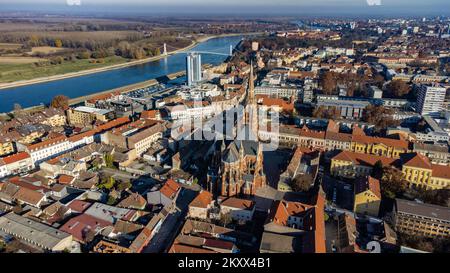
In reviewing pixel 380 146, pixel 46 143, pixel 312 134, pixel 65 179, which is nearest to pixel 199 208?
pixel 65 179

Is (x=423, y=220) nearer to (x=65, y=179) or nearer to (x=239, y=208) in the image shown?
(x=239, y=208)

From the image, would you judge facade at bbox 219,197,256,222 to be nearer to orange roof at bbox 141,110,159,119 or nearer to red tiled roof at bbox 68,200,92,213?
red tiled roof at bbox 68,200,92,213

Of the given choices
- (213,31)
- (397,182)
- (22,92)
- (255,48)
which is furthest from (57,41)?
(397,182)

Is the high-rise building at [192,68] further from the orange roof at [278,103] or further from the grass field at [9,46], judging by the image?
the grass field at [9,46]

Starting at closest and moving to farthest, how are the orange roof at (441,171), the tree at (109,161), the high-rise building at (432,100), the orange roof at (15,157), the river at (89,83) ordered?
the orange roof at (441,171) < the orange roof at (15,157) < the tree at (109,161) < the high-rise building at (432,100) < the river at (89,83)

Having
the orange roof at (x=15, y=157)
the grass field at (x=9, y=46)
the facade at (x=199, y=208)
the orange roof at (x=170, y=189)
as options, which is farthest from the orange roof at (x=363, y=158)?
the grass field at (x=9, y=46)

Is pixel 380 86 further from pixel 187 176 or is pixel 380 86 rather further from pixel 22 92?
pixel 22 92

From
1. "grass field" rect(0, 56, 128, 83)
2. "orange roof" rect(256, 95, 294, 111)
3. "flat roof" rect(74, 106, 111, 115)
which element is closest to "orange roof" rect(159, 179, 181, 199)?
"flat roof" rect(74, 106, 111, 115)
